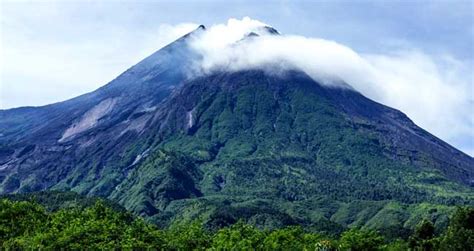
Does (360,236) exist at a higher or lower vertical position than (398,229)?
higher

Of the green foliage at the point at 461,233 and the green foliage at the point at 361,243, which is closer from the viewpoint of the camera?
the green foliage at the point at 461,233

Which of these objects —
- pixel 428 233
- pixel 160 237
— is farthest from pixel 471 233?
pixel 160 237

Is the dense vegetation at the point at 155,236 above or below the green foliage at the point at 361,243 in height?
above

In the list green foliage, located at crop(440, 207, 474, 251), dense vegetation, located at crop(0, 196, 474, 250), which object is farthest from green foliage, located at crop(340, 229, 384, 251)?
green foliage, located at crop(440, 207, 474, 251)

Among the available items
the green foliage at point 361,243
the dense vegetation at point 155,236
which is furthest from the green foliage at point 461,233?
the green foliage at point 361,243

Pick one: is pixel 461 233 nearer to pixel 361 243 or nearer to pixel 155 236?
pixel 361 243

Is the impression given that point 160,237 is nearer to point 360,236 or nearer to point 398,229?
point 360,236

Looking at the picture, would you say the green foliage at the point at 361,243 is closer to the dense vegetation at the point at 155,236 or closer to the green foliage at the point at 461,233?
the dense vegetation at the point at 155,236

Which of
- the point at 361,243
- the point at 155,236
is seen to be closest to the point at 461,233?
the point at 361,243
